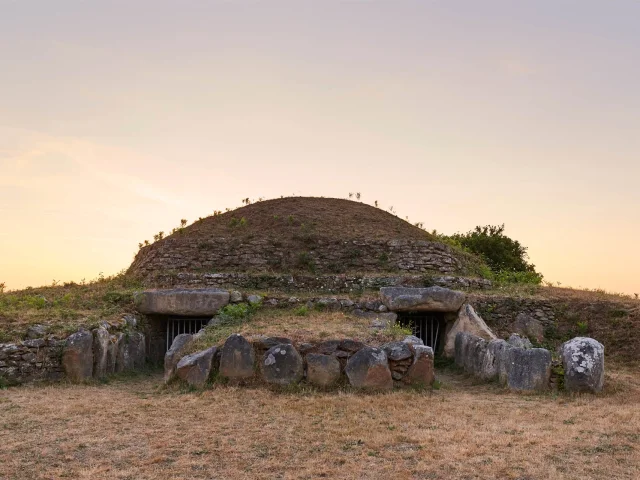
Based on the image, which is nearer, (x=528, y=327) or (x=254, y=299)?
(x=254, y=299)

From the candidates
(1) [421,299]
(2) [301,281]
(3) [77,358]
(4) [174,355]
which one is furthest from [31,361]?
(1) [421,299]

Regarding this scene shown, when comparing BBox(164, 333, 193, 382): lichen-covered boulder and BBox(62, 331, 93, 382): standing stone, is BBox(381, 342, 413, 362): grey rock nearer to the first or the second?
BBox(164, 333, 193, 382): lichen-covered boulder

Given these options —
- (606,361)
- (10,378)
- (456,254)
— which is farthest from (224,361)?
(456,254)

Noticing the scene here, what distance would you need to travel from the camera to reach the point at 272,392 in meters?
10.9

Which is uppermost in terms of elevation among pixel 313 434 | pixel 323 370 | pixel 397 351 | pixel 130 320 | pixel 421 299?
pixel 421 299

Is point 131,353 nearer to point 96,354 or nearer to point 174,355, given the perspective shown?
point 96,354

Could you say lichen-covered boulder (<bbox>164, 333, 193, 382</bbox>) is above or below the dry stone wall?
below

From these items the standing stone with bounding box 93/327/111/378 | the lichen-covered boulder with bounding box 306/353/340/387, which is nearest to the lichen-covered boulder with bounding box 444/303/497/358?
the lichen-covered boulder with bounding box 306/353/340/387

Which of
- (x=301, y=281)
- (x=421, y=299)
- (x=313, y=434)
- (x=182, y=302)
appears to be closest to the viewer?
(x=313, y=434)

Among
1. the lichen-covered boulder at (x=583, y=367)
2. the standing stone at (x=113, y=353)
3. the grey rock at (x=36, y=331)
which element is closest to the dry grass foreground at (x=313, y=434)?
the lichen-covered boulder at (x=583, y=367)

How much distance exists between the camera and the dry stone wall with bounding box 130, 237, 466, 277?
62.0 ft

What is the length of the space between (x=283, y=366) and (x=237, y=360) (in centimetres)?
90

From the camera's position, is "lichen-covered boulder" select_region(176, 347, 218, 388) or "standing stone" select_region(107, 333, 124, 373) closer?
"lichen-covered boulder" select_region(176, 347, 218, 388)

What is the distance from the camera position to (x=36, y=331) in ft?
40.4
